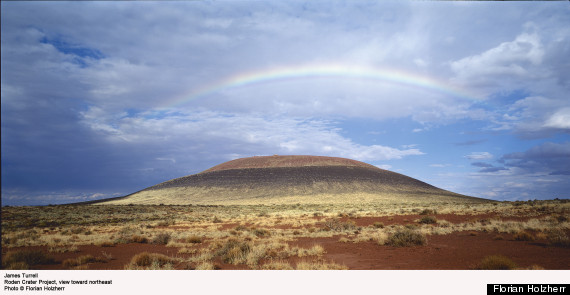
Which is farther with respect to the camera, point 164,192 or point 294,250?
point 164,192

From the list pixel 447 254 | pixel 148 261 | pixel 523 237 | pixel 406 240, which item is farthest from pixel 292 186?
pixel 148 261

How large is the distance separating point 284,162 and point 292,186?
1285 inches

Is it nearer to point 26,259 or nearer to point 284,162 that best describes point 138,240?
point 26,259

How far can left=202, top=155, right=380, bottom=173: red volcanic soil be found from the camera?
13725 cm

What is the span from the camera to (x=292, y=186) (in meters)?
108

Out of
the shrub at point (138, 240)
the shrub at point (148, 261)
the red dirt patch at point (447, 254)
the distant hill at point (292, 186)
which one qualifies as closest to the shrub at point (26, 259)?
the shrub at point (148, 261)

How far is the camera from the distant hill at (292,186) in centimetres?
9438

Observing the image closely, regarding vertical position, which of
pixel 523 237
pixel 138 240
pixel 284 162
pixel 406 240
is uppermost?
pixel 284 162

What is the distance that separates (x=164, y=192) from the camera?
11412cm


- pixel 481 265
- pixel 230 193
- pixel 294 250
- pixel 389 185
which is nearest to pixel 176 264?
pixel 294 250
